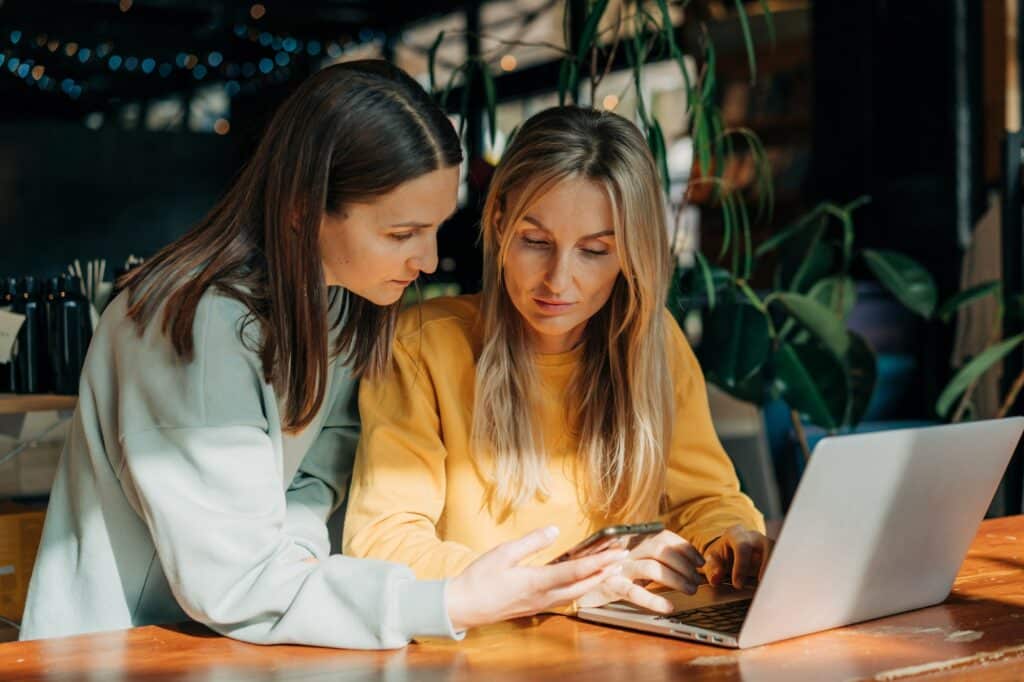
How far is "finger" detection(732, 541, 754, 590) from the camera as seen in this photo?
171 cm

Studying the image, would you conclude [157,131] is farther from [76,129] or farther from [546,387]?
[546,387]

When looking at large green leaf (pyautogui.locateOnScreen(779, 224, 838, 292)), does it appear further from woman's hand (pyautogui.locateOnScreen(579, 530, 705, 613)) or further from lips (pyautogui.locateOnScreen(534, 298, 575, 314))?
woman's hand (pyautogui.locateOnScreen(579, 530, 705, 613))

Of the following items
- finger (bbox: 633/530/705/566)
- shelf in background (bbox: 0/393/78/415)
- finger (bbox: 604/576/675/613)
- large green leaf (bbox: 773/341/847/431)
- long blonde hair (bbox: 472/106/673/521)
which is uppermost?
long blonde hair (bbox: 472/106/673/521)

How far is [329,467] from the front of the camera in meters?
1.85

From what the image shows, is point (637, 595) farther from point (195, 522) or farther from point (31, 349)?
point (31, 349)

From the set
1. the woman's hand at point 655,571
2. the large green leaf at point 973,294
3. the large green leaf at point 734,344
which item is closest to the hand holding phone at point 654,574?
the woman's hand at point 655,571

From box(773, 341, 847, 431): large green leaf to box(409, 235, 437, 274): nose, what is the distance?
79.5 inches

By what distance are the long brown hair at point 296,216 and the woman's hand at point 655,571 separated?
1.37ft

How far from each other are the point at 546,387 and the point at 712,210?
5.96 m

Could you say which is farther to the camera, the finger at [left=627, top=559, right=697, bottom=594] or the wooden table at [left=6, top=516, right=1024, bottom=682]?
the finger at [left=627, top=559, right=697, bottom=594]

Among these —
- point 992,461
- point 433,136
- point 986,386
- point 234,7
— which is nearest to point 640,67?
point 433,136

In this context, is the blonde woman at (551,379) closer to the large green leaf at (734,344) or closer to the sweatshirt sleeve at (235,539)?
the sweatshirt sleeve at (235,539)

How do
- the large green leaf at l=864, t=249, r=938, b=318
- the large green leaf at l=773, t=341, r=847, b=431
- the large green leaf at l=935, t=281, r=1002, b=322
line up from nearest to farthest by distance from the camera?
the large green leaf at l=773, t=341, r=847, b=431
the large green leaf at l=935, t=281, r=1002, b=322
the large green leaf at l=864, t=249, r=938, b=318

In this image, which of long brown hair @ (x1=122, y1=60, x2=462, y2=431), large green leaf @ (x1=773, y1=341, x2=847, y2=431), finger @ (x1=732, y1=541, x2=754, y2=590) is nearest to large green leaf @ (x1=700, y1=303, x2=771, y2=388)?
large green leaf @ (x1=773, y1=341, x2=847, y2=431)
